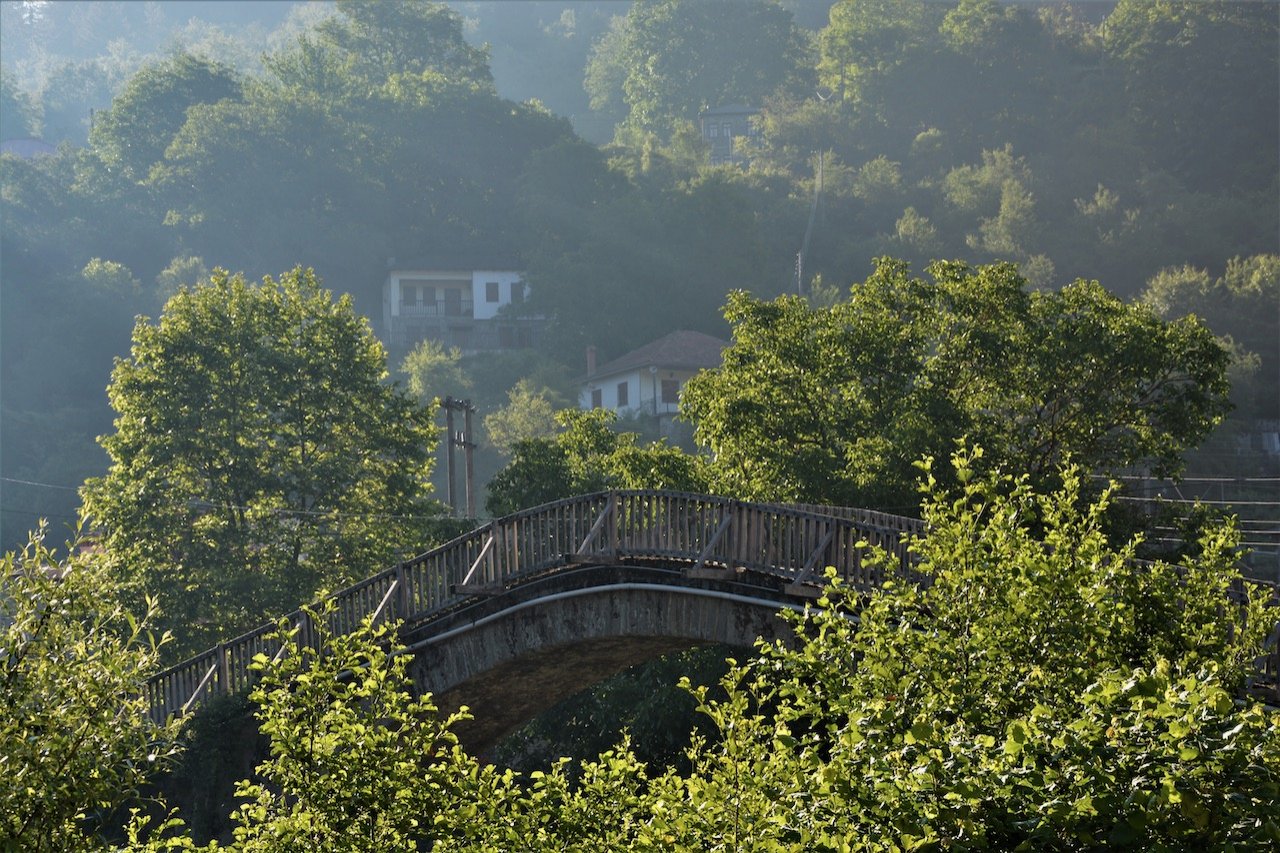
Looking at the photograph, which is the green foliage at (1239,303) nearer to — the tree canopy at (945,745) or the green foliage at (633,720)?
the green foliage at (633,720)

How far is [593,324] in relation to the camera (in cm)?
8538

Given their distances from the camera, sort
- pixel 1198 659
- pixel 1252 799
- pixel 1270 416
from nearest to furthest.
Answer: pixel 1252 799 → pixel 1198 659 → pixel 1270 416

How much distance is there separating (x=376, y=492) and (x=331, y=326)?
4.38 meters

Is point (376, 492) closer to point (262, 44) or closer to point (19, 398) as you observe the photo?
point (19, 398)

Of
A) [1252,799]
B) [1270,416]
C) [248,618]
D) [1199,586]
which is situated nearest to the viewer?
[1252,799]

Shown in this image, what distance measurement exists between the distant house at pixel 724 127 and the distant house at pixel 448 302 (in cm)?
3460

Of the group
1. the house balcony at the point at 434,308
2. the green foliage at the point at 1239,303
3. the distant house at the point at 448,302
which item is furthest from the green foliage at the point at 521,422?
the green foliage at the point at 1239,303

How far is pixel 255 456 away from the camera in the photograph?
135ft

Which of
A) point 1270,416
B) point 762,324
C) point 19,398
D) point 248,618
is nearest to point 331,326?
point 248,618

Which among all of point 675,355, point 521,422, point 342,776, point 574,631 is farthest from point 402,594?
point 675,355

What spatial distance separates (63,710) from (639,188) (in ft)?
275

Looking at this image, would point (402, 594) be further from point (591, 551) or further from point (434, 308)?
point (434, 308)

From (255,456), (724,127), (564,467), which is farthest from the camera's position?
(724,127)

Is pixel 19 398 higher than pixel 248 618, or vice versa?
pixel 19 398
